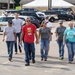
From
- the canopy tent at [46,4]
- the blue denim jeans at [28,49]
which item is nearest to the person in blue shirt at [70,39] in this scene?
the blue denim jeans at [28,49]

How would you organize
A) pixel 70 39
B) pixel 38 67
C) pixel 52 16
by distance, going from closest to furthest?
pixel 38 67
pixel 70 39
pixel 52 16

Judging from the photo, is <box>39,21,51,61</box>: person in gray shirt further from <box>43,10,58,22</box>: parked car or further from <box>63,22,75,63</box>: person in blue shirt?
<box>43,10,58,22</box>: parked car

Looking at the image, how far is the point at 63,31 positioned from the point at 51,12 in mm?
38838

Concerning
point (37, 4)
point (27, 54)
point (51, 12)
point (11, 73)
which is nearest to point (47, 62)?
point (27, 54)

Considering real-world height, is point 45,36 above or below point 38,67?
above

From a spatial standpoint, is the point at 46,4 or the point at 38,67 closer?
the point at 38,67

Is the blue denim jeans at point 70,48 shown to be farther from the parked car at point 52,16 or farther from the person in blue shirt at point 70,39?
the parked car at point 52,16

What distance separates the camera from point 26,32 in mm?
12219

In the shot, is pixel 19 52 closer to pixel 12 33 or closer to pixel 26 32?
pixel 12 33

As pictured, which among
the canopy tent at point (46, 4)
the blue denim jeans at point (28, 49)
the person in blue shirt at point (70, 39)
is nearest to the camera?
the blue denim jeans at point (28, 49)

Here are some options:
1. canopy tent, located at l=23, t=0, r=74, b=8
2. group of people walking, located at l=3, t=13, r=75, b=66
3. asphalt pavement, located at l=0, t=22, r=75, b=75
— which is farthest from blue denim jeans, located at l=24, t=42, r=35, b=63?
canopy tent, located at l=23, t=0, r=74, b=8

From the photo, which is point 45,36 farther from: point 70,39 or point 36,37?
point 70,39

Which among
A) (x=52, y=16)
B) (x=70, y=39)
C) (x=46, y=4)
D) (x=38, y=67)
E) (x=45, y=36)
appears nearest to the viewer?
(x=38, y=67)

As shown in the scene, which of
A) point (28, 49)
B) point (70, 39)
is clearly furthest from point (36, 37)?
point (70, 39)
